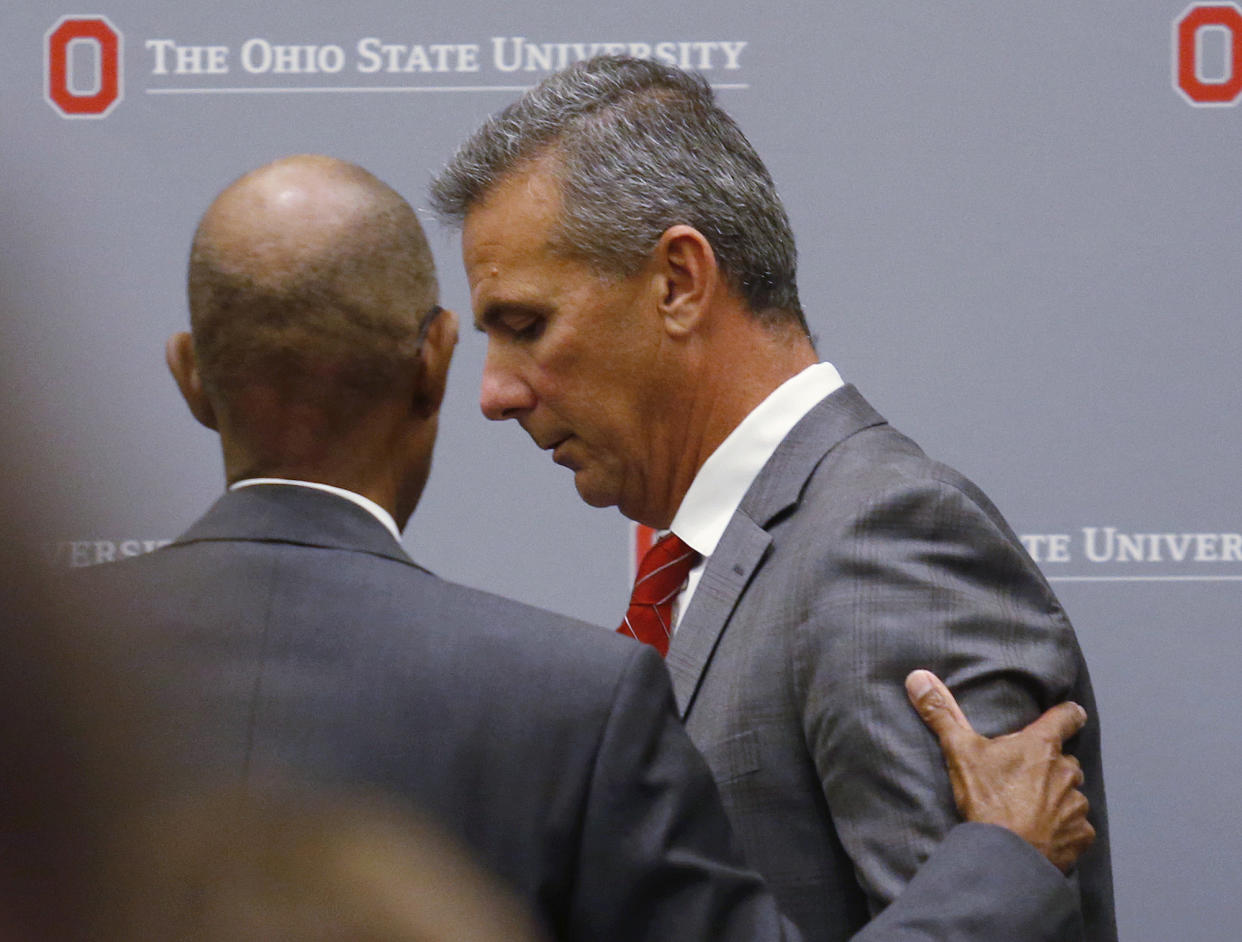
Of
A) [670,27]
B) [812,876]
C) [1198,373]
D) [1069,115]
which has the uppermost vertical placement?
[670,27]

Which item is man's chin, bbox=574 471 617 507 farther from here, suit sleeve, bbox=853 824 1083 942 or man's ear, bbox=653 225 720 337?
suit sleeve, bbox=853 824 1083 942

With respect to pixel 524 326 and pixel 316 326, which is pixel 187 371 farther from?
pixel 524 326

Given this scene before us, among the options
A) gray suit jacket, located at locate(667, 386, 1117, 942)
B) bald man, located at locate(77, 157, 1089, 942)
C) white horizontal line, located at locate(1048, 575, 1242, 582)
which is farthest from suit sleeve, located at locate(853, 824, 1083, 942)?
white horizontal line, located at locate(1048, 575, 1242, 582)

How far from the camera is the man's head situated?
1562mm

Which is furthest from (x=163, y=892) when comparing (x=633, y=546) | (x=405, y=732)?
(x=633, y=546)

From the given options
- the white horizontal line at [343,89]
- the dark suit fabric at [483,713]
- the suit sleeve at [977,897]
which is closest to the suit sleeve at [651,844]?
the dark suit fabric at [483,713]

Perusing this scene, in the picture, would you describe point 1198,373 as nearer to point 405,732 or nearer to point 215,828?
point 405,732

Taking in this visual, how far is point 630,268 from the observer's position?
156 centimetres

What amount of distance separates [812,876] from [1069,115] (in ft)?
4.18

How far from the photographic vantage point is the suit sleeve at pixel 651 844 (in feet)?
3.39

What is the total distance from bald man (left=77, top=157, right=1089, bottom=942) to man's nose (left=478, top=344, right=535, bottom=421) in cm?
53

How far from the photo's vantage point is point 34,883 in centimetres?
34

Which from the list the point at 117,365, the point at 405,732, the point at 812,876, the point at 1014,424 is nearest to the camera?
the point at 117,365

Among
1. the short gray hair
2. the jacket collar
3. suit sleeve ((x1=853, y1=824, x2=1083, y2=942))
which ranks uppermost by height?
the short gray hair
